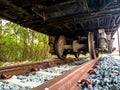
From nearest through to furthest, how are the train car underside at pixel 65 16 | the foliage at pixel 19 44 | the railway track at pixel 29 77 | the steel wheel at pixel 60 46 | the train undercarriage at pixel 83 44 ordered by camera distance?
the railway track at pixel 29 77
the train car underside at pixel 65 16
the train undercarriage at pixel 83 44
the steel wheel at pixel 60 46
the foliage at pixel 19 44

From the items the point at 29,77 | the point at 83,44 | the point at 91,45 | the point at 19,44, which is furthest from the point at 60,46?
the point at 19,44

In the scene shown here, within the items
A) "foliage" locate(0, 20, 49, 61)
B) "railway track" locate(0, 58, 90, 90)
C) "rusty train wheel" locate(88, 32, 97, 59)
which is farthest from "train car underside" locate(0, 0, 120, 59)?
"foliage" locate(0, 20, 49, 61)

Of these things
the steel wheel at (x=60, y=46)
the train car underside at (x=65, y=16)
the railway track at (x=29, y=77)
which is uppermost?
the train car underside at (x=65, y=16)

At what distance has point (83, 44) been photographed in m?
8.12

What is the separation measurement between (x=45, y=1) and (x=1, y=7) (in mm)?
1183

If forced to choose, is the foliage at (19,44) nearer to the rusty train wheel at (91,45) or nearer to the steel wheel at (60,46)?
the steel wheel at (60,46)

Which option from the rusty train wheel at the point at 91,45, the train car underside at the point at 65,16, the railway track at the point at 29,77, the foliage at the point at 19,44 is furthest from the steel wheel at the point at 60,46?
the foliage at the point at 19,44

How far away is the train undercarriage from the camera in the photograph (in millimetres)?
7490

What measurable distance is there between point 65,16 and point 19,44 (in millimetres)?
8410

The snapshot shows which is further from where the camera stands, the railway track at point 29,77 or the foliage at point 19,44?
the foliage at point 19,44

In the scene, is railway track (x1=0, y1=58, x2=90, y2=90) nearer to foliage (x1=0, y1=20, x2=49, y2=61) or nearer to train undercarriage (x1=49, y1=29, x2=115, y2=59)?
train undercarriage (x1=49, y1=29, x2=115, y2=59)

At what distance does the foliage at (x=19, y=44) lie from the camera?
496 inches

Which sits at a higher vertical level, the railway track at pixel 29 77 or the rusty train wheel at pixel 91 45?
the rusty train wheel at pixel 91 45

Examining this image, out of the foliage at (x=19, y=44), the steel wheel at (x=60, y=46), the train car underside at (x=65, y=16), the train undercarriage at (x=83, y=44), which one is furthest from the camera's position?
the foliage at (x=19, y=44)
